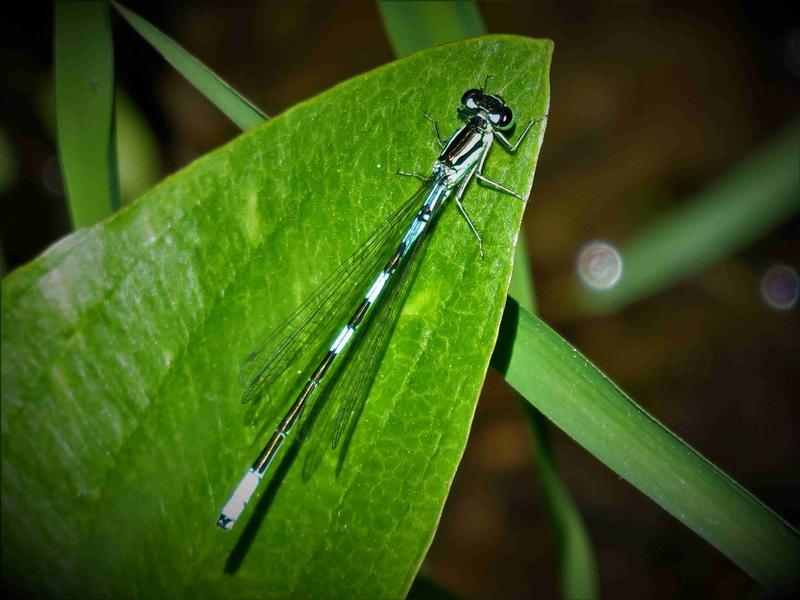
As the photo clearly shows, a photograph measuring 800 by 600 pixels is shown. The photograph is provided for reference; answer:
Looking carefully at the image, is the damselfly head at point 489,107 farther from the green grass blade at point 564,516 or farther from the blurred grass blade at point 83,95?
the blurred grass blade at point 83,95

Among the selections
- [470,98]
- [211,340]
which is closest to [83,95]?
[211,340]

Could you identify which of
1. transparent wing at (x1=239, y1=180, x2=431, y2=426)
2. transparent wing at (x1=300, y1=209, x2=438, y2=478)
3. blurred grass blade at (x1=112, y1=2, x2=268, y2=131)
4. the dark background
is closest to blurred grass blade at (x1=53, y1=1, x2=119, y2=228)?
blurred grass blade at (x1=112, y1=2, x2=268, y2=131)

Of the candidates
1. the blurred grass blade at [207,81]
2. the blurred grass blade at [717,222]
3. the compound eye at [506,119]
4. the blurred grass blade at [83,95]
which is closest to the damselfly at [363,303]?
the compound eye at [506,119]

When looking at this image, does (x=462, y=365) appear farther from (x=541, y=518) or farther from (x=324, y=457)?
(x=541, y=518)

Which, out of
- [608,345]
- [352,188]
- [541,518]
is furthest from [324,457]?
[608,345]

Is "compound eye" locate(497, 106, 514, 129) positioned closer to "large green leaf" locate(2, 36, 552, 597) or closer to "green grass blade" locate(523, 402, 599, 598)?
"large green leaf" locate(2, 36, 552, 597)

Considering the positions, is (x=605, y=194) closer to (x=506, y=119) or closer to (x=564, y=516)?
(x=564, y=516)
